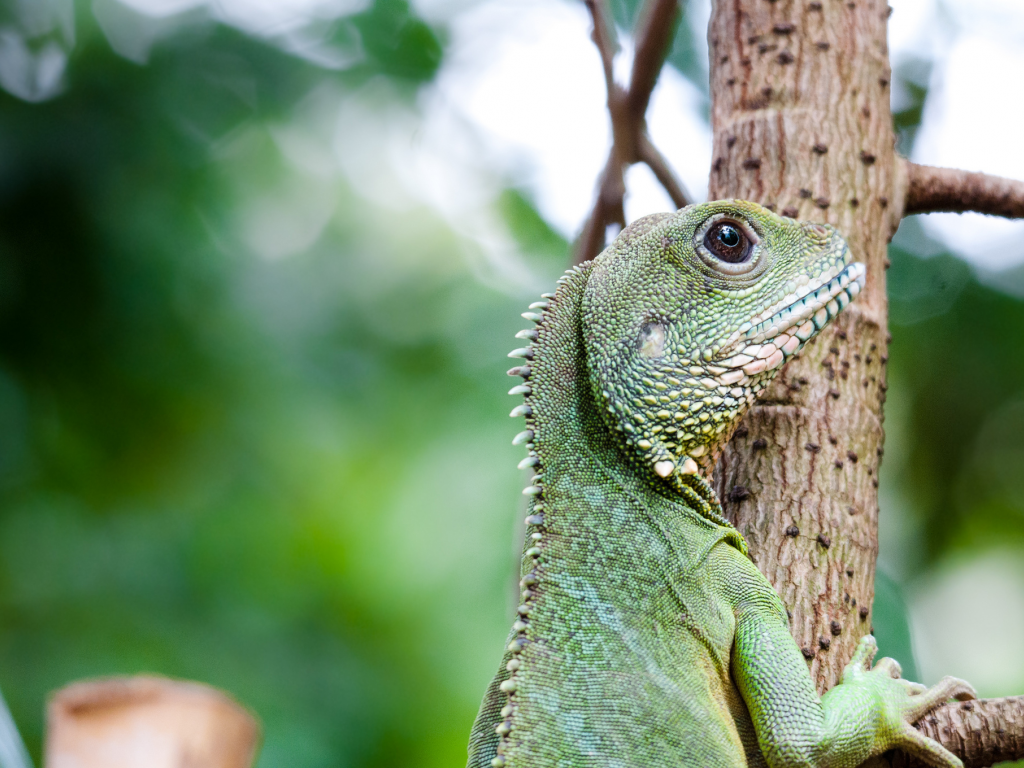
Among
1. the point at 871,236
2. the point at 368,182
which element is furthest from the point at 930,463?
the point at 368,182

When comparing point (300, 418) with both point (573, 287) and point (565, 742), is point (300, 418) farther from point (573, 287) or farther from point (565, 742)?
point (565, 742)

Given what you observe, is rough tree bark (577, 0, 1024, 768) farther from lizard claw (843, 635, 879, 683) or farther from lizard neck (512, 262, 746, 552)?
lizard neck (512, 262, 746, 552)

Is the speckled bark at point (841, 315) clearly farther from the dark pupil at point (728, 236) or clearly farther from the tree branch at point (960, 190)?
the dark pupil at point (728, 236)

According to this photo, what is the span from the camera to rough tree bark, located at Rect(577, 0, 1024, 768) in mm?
3338

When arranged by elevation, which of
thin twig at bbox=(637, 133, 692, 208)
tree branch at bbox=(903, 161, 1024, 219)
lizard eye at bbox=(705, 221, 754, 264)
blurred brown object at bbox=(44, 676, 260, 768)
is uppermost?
thin twig at bbox=(637, 133, 692, 208)

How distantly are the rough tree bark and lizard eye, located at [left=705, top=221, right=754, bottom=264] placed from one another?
56 cm

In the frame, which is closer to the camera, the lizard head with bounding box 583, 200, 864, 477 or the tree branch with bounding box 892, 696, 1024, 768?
the tree branch with bounding box 892, 696, 1024, 768

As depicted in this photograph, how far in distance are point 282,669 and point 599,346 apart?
7.48 metres

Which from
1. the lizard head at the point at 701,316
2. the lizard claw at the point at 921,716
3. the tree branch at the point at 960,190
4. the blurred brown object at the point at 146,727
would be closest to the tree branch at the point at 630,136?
the tree branch at the point at 960,190

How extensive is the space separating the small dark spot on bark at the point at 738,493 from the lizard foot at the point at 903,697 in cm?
70

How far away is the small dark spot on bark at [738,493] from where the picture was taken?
3566 mm

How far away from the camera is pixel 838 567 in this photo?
3.40m

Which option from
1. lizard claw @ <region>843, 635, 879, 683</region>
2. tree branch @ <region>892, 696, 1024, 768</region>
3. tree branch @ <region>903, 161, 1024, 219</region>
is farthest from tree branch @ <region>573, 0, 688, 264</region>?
tree branch @ <region>892, 696, 1024, 768</region>

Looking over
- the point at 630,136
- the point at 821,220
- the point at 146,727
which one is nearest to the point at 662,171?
the point at 630,136
